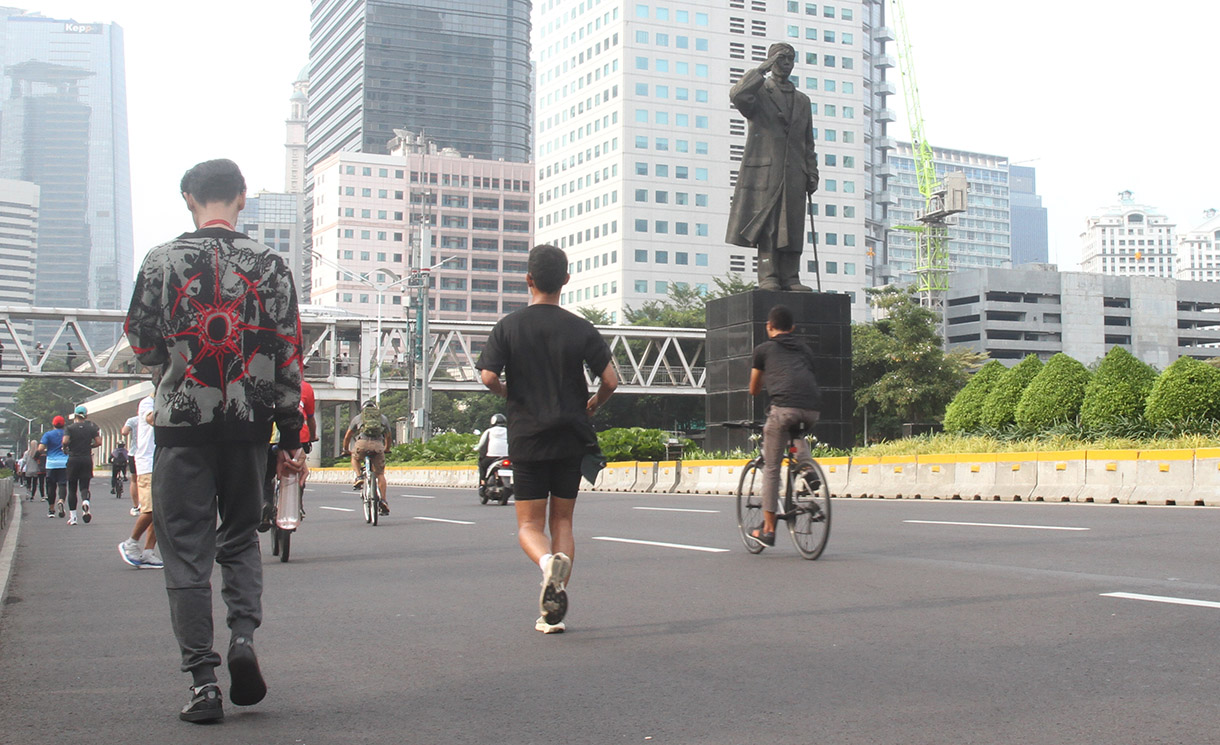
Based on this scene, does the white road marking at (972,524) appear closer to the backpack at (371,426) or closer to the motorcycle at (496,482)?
the backpack at (371,426)

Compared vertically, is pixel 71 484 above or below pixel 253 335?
below

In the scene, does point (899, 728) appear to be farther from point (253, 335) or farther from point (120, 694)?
point (120, 694)

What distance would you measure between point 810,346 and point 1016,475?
5796 mm

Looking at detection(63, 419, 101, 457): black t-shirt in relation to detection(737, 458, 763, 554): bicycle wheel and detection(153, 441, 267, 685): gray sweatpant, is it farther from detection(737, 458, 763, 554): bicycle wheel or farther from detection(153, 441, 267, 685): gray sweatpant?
detection(153, 441, 267, 685): gray sweatpant

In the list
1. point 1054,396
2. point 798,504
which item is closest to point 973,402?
point 1054,396

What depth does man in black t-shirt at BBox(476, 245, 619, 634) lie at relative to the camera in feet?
20.9

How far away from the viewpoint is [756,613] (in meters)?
6.84

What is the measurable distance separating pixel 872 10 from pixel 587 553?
168 meters

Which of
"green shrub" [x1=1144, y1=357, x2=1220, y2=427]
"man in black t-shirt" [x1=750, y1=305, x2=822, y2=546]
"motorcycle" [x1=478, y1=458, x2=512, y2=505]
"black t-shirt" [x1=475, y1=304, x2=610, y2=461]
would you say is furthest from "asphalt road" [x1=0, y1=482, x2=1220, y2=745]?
"motorcycle" [x1=478, y1=458, x2=512, y2=505]

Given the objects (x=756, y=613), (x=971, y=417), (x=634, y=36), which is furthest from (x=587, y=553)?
(x=634, y=36)

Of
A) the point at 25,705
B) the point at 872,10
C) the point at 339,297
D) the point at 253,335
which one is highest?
the point at 872,10

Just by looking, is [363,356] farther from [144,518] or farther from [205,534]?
[205,534]

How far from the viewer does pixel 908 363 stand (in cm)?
7294

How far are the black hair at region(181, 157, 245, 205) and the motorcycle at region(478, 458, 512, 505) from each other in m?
16.5
